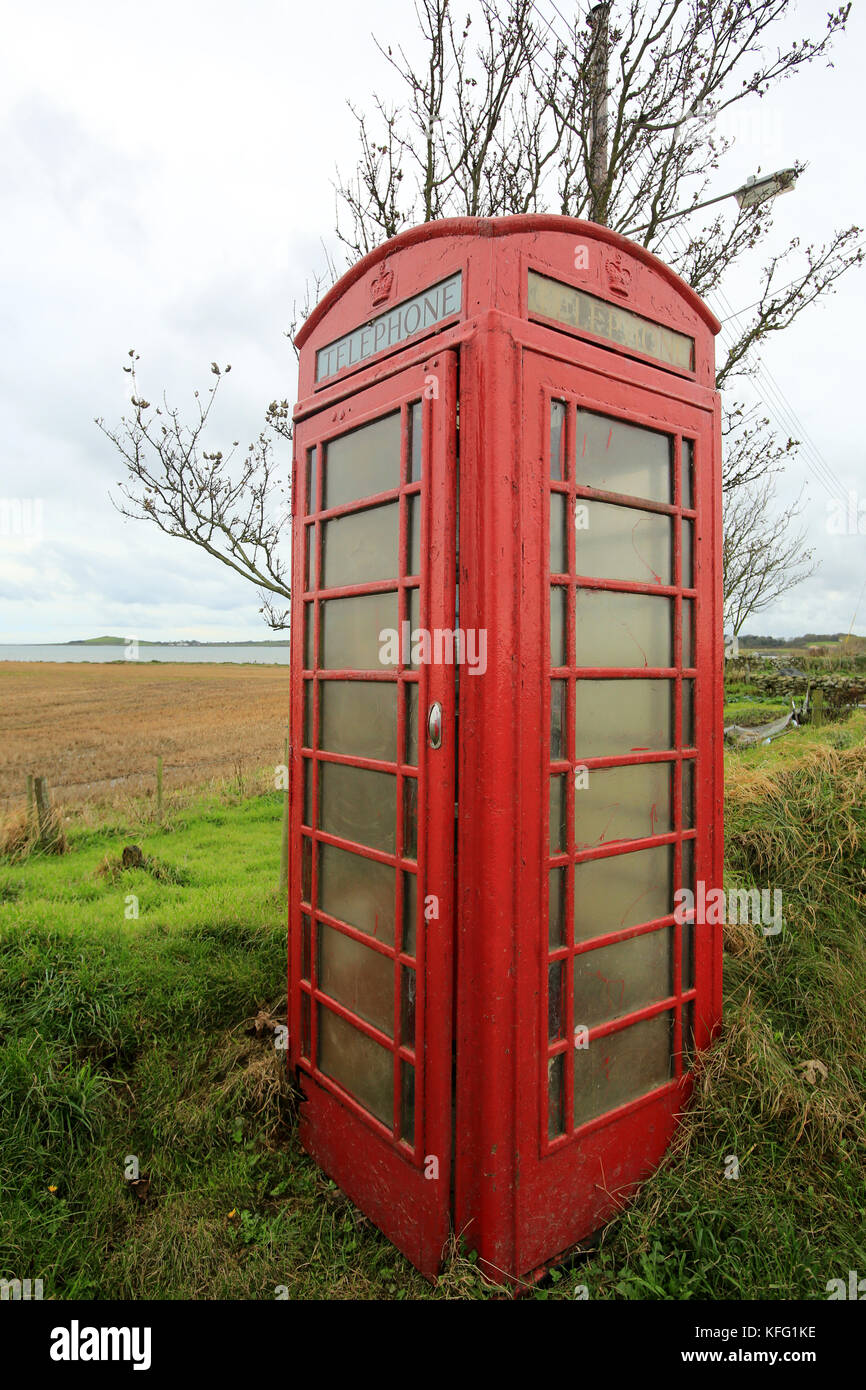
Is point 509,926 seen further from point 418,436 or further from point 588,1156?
point 418,436

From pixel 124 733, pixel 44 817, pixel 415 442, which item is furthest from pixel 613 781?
pixel 124 733

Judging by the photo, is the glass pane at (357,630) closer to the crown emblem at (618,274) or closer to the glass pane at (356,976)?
the glass pane at (356,976)

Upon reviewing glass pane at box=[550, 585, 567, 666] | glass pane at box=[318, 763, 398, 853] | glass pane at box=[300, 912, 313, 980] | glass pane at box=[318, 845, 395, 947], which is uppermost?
glass pane at box=[550, 585, 567, 666]

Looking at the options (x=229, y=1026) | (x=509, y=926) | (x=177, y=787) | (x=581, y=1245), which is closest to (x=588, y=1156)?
(x=581, y=1245)

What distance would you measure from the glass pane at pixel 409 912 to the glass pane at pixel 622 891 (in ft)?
1.99

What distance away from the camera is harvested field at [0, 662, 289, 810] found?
42.3ft

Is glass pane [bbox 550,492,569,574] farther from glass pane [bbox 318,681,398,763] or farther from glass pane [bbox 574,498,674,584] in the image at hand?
A: glass pane [bbox 318,681,398,763]

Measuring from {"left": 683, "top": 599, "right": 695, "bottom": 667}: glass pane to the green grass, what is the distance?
1.73 meters

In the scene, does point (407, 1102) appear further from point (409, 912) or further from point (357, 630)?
point (357, 630)

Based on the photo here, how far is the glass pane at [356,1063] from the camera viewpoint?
271 centimetres

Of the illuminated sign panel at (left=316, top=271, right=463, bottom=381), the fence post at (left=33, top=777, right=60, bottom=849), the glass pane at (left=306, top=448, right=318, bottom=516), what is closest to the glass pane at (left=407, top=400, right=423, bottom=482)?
the illuminated sign panel at (left=316, top=271, right=463, bottom=381)

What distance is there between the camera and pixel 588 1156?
2.59m

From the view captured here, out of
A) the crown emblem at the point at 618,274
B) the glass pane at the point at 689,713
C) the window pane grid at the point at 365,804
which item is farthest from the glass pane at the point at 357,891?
the crown emblem at the point at 618,274
